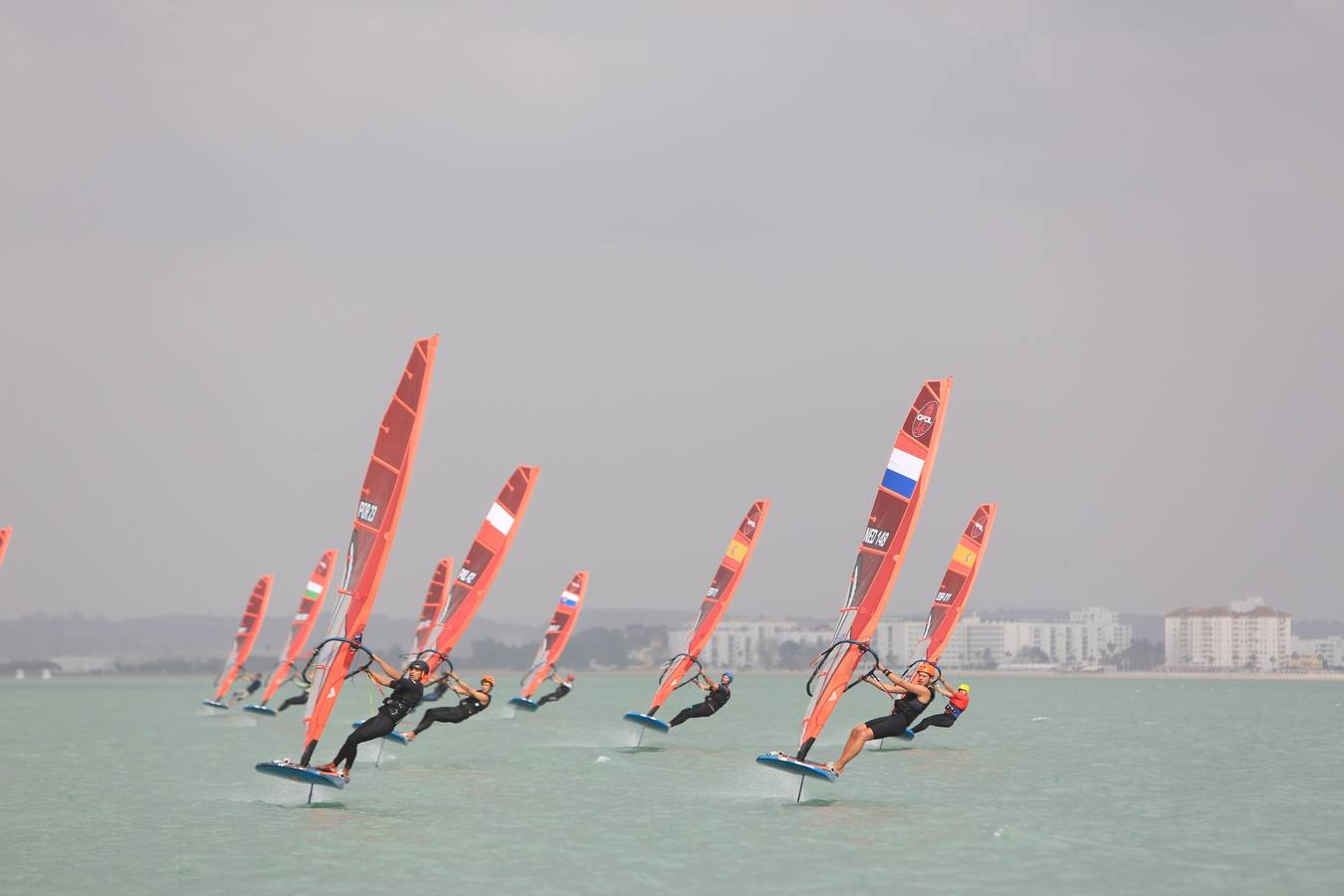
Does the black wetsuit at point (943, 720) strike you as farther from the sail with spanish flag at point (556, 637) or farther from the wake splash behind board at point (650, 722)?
the sail with spanish flag at point (556, 637)

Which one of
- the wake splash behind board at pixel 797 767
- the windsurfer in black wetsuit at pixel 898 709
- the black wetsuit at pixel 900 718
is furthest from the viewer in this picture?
the black wetsuit at pixel 900 718

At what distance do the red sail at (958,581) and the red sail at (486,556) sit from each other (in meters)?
11.5

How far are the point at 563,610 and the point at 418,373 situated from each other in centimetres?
3062

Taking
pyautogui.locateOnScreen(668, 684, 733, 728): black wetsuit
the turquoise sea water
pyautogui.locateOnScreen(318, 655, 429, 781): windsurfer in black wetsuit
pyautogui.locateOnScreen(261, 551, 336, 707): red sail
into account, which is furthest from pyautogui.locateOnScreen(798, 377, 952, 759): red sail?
pyautogui.locateOnScreen(261, 551, 336, 707): red sail

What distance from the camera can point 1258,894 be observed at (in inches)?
651

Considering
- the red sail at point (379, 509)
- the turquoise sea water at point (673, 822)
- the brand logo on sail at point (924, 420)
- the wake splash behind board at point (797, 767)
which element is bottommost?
the turquoise sea water at point (673, 822)

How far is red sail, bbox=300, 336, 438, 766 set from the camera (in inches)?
894

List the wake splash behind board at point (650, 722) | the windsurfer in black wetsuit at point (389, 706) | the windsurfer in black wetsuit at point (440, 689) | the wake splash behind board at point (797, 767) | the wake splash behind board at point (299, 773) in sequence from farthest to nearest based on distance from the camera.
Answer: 1. the wake splash behind board at point (650, 722)
2. the windsurfer in black wetsuit at point (440, 689)
3. the wake splash behind board at point (797, 767)
4. the windsurfer in black wetsuit at point (389, 706)
5. the wake splash behind board at point (299, 773)

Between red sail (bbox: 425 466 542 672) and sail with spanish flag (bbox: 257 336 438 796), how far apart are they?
45.2 ft

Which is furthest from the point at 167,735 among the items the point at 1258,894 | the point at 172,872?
the point at 1258,894

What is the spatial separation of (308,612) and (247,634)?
3.60 meters

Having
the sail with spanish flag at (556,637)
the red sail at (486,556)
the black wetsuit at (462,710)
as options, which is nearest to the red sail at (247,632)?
the sail with spanish flag at (556,637)

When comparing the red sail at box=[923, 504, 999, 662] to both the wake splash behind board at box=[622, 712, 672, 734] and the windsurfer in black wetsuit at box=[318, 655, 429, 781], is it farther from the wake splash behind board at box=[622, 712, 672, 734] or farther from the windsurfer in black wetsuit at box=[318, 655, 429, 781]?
the windsurfer in black wetsuit at box=[318, 655, 429, 781]

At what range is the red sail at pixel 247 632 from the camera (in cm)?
5800
